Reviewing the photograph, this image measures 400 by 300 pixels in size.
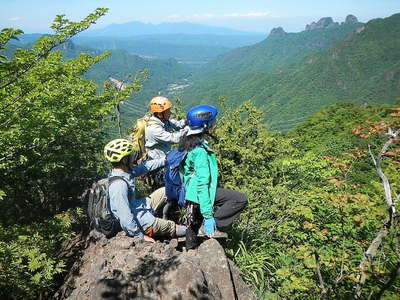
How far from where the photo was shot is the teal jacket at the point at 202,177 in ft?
14.4

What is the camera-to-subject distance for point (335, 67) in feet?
607

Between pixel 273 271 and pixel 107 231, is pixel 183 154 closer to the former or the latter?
pixel 107 231

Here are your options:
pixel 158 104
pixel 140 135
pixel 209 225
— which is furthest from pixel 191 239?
pixel 158 104

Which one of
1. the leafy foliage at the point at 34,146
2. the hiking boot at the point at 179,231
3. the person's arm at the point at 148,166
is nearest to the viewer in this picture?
the leafy foliage at the point at 34,146

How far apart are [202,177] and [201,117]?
2.78 feet

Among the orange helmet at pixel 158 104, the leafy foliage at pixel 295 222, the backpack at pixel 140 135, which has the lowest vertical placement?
the leafy foliage at pixel 295 222

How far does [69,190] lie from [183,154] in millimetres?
6985

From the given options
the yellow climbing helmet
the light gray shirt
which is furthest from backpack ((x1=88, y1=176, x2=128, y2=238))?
the light gray shirt

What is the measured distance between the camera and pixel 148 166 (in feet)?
17.3

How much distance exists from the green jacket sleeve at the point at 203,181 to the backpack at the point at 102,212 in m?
1.40

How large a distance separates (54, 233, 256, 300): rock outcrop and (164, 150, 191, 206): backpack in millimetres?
773

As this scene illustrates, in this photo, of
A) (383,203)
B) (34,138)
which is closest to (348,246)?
(383,203)

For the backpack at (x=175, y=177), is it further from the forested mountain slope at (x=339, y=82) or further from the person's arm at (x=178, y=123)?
the forested mountain slope at (x=339, y=82)

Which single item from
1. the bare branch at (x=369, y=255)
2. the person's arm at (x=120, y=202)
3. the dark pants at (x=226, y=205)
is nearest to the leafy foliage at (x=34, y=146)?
the person's arm at (x=120, y=202)
